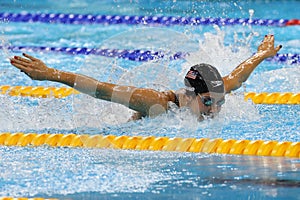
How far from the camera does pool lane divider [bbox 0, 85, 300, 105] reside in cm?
476

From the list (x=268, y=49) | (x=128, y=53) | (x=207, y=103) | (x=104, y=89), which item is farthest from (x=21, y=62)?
(x=128, y=53)

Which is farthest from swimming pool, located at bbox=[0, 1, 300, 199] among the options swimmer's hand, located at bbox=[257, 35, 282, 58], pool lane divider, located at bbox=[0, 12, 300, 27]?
pool lane divider, located at bbox=[0, 12, 300, 27]

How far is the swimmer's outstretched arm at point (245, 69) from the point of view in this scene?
4027 millimetres

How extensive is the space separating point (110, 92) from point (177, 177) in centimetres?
67

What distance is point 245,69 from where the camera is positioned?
4.09m

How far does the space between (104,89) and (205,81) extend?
1.66ft

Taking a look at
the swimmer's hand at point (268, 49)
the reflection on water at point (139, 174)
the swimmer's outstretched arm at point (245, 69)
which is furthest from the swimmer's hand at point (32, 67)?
the swimmer's hand at point (268, 49)

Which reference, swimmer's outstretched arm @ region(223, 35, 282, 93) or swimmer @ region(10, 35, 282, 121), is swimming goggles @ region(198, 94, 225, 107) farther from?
swimmer's outstretched arm @ region(223, 35, 282, 93)

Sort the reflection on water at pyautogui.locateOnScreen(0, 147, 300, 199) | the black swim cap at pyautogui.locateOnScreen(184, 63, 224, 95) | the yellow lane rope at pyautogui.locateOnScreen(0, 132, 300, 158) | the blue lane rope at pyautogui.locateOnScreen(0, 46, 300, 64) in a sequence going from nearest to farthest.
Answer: the reflection on water at pyautogui.locateOnScreen(0, 147, 300, 199), the yellow lane rope at pyautogui.locateOnScreen(0, 132, 300, 158), the black swim cap at pyautogui.locateOnScreen(184, 63, 224, 95), the blue lane rope at pyautogui.locateOnScreen(0, 46, 300, 64)

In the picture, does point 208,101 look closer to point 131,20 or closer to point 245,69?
point 245,69

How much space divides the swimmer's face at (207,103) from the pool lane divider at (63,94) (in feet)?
3.55

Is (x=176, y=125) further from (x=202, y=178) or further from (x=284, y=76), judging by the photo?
(x=284, y=76)

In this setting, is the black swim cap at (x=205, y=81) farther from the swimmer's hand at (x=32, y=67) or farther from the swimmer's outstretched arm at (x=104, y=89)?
the swimmer's hand at (x=32, y=67)

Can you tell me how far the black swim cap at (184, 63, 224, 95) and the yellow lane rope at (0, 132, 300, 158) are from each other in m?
0.25
